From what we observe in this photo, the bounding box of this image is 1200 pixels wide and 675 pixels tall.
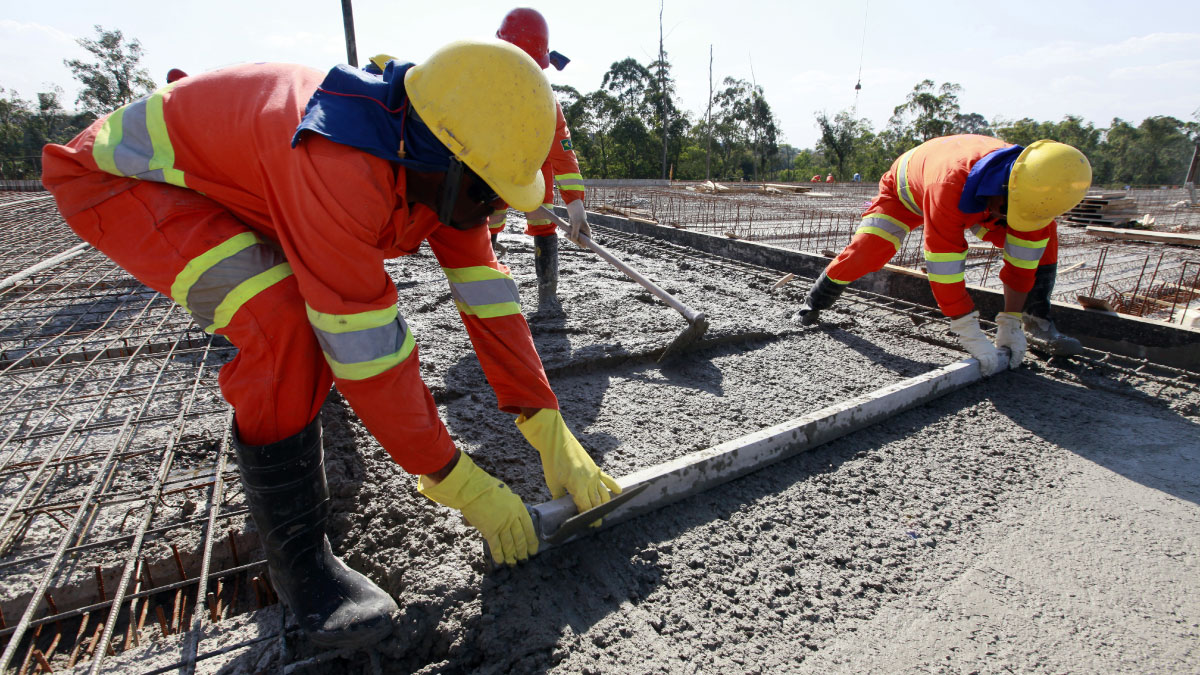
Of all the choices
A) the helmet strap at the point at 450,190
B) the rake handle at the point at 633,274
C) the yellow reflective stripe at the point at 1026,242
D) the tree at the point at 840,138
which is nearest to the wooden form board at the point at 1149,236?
the yellow reflective stripe at the point at 1026,242

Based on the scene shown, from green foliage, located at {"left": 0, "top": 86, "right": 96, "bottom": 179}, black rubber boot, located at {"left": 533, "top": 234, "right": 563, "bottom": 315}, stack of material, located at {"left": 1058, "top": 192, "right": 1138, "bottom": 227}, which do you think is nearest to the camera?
black rubber boot, located at {"left": 533, "top": 234, "right": 563, "bottom": 315}

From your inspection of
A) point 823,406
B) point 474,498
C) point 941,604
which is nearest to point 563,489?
point 474,498

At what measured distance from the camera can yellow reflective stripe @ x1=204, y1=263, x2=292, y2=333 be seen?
1348 mm

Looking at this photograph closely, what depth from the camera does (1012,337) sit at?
318cm

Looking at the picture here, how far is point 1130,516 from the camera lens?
1.96 meters

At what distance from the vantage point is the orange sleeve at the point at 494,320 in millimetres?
1825

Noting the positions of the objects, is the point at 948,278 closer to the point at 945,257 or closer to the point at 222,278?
the point at 945,257

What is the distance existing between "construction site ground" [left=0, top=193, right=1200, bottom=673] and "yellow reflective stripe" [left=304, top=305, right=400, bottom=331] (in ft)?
2.57

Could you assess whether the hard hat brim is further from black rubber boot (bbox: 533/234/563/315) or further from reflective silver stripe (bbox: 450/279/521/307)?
black rubber boot (bbox: 533/234/563/315)

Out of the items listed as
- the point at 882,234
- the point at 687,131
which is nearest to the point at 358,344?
the point at 882,234

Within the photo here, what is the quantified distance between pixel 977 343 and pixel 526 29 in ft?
10.9

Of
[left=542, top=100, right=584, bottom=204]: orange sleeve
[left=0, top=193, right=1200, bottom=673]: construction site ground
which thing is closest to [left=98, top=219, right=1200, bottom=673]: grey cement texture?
[left=0, top=193, right=1200, bottom=673]: construction site ground

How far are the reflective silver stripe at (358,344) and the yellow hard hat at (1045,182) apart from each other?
10.3 feet

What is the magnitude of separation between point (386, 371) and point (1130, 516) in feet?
8.35
